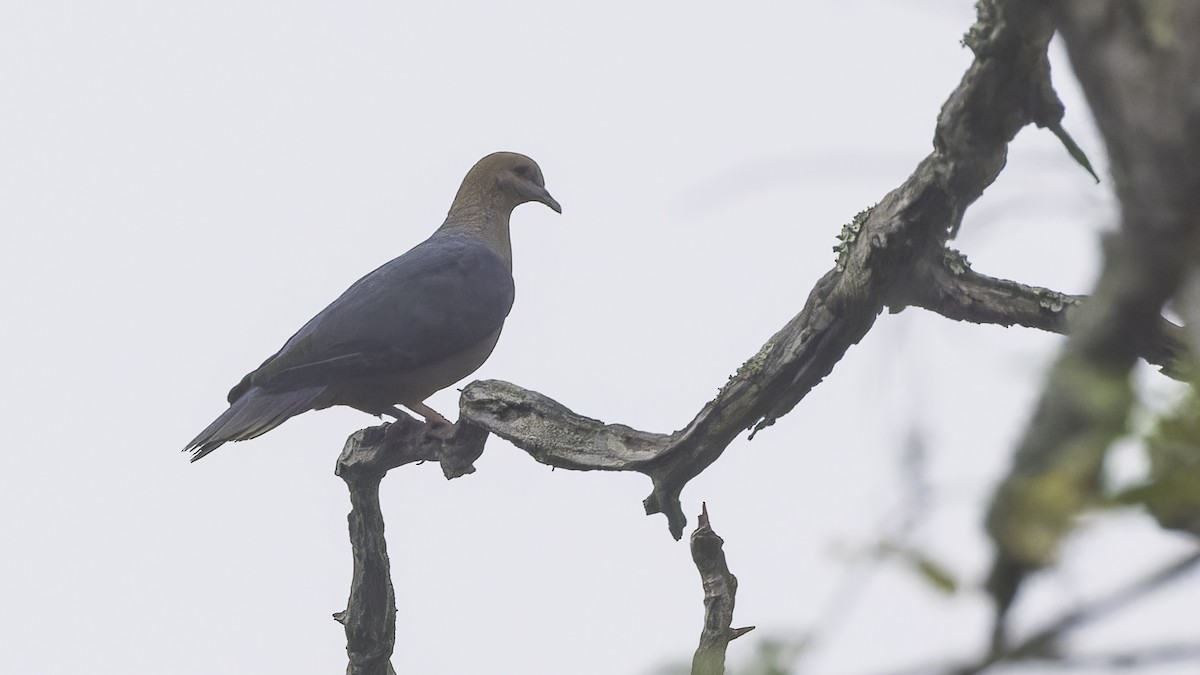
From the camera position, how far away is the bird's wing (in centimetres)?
499

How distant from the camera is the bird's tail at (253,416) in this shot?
4758 millimetres

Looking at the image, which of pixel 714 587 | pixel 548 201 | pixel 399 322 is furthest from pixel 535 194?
pixel 714 587

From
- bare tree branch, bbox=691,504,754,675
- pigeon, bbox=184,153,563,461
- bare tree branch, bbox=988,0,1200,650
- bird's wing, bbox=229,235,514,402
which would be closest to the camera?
bare tree branch, bbox=988,0,1200,650

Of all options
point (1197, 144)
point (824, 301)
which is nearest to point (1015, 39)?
point (824, 301)

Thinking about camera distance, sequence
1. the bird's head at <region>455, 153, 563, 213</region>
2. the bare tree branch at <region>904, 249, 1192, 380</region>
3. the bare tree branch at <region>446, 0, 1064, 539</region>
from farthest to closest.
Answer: the bird's head at <region>455, 153, 563, 213</region> → the bare tree branch at <region>904, 249, 1192, 380</region> → the bare tree branch at <region>446, 0, 1064, 539</region>

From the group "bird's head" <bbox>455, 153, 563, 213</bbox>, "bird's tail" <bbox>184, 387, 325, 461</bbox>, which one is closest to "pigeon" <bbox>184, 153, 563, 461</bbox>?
"bird's tail" <bbox>184, 387, 325, 461</bbox>

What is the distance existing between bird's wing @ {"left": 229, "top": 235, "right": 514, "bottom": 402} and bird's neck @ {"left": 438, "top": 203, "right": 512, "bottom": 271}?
42 cm

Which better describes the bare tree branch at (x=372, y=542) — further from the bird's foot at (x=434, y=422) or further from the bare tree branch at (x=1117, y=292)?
the bare tree branch at (x=1117, y=292)

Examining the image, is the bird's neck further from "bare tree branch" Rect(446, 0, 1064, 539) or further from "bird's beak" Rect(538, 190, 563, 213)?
"bare tree branch" Rect(446, 0, 1064, 539)

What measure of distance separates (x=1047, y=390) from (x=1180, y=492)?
0.16 meters

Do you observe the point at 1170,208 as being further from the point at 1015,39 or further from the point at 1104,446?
the point at 1015,39

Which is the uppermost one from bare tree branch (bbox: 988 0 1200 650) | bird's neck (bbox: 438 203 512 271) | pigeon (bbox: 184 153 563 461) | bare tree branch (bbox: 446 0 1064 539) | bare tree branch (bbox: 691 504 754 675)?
bird's neck (bbox: 438 203 512 271)

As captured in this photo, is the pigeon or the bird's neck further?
the bird's neck

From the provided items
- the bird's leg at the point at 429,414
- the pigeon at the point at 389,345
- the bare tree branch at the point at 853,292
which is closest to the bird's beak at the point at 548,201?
the pigeon at the point at 389,345
